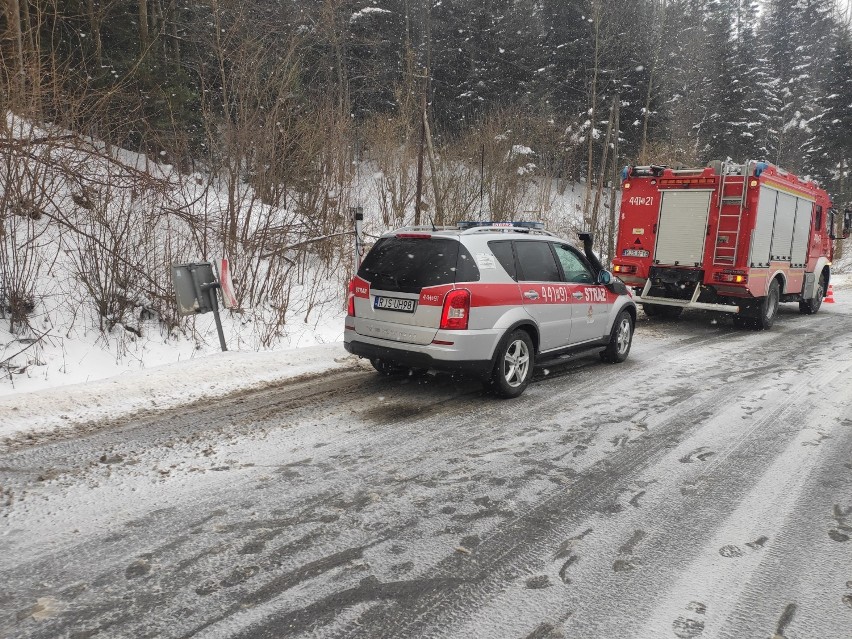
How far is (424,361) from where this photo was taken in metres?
5.85

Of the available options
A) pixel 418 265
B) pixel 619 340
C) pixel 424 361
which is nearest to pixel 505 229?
pixel 418 265

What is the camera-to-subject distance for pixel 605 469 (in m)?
4.36

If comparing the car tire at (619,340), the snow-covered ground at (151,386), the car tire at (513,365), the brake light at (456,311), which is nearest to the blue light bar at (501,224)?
the brake light at (456,311)

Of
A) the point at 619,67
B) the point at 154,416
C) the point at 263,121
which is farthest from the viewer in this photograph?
the point at 619,67

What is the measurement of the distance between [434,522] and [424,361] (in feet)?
8.19

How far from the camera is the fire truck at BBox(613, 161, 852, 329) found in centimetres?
1102

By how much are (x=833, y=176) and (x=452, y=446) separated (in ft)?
153

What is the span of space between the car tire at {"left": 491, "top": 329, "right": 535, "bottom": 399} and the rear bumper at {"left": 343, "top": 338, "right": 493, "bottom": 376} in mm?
211

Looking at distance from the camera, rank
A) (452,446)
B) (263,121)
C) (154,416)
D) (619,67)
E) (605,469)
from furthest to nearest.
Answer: (619,67), (263,121), (154,416), (452,446), (605,469)

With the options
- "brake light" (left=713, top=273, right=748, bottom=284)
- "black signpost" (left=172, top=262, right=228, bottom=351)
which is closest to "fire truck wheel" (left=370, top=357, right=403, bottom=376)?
"black signpost" (left=172, top=262, right=228, bottom=351)

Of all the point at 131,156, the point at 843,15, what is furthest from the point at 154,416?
the point at 843,15

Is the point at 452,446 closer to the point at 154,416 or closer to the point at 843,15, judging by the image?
the point at 154,416

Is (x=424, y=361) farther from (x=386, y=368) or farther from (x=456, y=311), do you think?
(x=386, y=368)

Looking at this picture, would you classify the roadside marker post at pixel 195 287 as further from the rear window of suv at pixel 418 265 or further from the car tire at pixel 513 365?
the car tire at pixel 513 365
